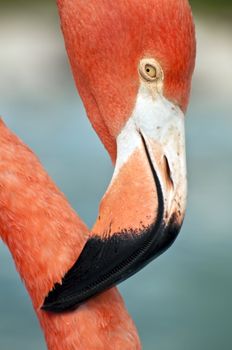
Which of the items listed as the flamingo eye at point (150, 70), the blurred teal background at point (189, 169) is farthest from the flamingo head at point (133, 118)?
the blurred teal background at point (189, 169)

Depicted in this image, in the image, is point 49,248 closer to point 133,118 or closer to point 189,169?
point 133,118

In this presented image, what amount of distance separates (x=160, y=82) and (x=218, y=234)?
4.58m

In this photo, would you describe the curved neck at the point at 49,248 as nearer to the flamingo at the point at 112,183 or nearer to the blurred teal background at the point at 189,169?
the flamingo at the point at 112,183

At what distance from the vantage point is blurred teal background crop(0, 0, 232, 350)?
6371 millimetres

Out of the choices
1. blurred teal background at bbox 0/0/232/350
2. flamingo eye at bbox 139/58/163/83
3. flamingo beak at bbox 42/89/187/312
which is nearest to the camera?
flamingo beak at bbox 42/89/187/312

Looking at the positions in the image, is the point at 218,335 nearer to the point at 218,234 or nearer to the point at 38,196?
the point at 218,234

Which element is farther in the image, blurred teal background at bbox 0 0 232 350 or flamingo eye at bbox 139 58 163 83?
blurred teal background at bbox 0 0 232 350

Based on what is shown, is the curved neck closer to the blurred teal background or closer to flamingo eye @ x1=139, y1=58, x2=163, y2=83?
flamingo eye @ x1=139, y1=58, x2=163, y2=83

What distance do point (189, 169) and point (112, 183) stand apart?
5306mm

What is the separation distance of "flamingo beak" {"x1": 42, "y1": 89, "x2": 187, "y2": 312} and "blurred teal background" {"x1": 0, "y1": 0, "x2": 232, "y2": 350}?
3581 millimetres

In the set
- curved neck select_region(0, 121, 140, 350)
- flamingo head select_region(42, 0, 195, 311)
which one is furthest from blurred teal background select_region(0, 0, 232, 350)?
flamingo head select_region(42, 0, 195, 311)

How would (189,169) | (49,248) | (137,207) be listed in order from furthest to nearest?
1. (189,169)
2. (49,248)
3. (137,207)

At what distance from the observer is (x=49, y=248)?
261 centimetres

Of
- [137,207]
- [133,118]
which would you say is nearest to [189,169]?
[133,118]
